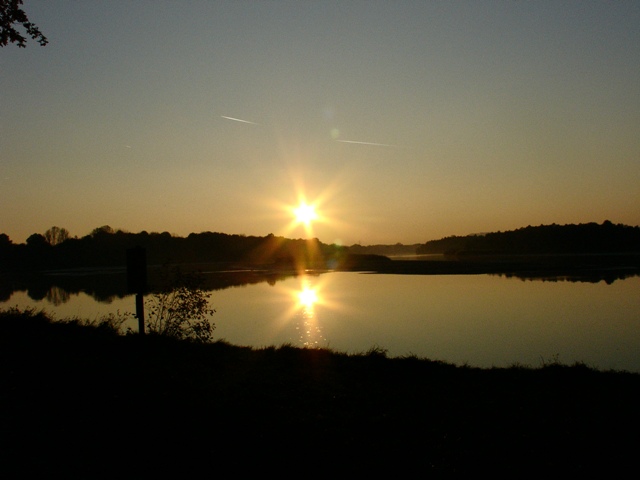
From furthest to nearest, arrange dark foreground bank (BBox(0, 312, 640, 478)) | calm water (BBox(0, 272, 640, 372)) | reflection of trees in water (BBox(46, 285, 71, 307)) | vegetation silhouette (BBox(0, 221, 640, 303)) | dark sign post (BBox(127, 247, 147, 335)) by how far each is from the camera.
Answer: vegetation silhouette (BBox(0, 221, 640, 303)) → reflection of trees in water (BBox(46, 285, 71, 307)) → calm water (BBox(0, 272, 640, 372)) → dark sign post (BBox(127, 247, 147, 335)) → dark foreground bank (BBox(0, 312, 640, 478))

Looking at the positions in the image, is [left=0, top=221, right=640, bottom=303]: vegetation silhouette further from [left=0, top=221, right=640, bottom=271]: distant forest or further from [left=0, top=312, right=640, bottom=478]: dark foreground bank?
[left=0, top=312, right=640, bottom=478]: dark foreground bank

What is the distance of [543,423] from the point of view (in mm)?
7848

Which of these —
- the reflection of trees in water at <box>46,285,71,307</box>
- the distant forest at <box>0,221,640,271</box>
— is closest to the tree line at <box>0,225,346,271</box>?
the distant forest at <box>0,221,640,271</box>

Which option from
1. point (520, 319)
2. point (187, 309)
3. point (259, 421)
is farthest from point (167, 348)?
point (520, 319)

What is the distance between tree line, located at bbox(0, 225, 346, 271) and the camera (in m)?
110

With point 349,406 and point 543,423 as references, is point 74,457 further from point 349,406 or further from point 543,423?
point 543,423

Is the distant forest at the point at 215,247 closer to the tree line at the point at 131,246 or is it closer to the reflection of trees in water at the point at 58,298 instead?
the tree line at the point at 131,246

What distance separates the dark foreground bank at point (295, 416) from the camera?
6309mm

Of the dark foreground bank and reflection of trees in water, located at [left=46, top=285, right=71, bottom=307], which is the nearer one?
the dark foreground bank

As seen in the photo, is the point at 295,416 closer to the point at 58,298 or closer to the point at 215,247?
the point at 58,298

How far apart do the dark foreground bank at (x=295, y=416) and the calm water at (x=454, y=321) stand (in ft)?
14.8

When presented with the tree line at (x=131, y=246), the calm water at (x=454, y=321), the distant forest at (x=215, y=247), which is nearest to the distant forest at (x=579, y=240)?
the distant forest at (x=215, y=247)

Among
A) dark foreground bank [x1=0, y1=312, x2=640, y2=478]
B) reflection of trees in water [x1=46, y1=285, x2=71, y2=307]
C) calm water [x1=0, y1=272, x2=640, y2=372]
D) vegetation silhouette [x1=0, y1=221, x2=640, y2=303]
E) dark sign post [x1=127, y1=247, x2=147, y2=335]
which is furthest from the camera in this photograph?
vegetation silhouette [x1=0, y1=221, x2=640, y2=303]

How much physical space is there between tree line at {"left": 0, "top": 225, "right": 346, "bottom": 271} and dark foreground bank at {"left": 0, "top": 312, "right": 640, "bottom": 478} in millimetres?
76679
